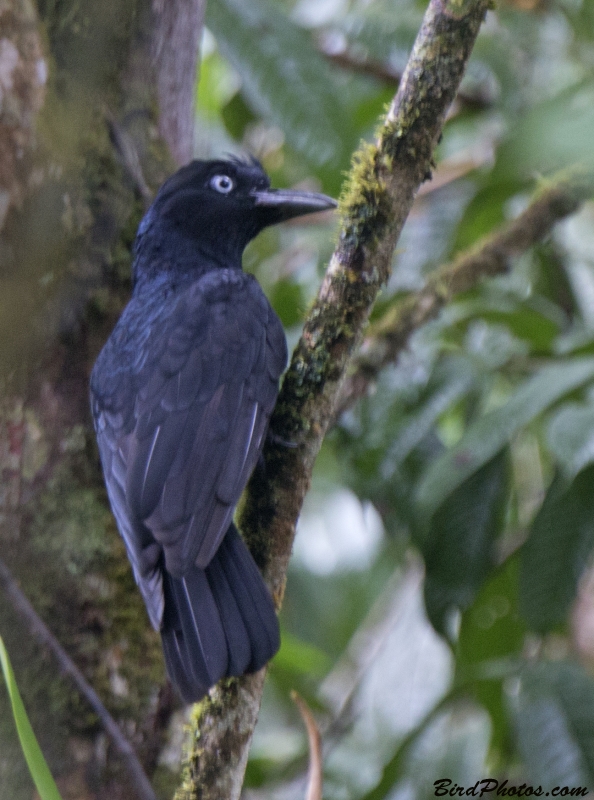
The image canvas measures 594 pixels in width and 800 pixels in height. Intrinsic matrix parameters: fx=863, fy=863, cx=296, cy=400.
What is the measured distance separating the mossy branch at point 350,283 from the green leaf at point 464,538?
2.06 ft

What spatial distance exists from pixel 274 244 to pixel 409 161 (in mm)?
1873

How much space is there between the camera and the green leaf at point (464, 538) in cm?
252

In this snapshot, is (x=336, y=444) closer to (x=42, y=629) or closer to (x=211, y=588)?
(x=211, y=588)

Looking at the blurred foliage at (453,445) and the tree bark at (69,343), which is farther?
the blurred foliage at (453,445)

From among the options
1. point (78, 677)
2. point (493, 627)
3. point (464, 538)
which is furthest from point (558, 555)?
point (78, 677)

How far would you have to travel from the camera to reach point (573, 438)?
6.74ft

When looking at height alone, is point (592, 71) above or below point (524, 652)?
above

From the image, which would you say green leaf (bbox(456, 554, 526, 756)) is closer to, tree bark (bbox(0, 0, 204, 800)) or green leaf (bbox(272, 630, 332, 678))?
green leaf (bbox(272, 630, 332, 678))

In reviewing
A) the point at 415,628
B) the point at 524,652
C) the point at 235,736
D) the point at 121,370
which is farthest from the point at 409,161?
the point at 415,628

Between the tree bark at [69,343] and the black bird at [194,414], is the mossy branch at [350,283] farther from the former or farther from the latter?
the tree bark at [69,343]

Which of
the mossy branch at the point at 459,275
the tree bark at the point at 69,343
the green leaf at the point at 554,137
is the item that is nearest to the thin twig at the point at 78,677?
the tree bark at the point at 69,343

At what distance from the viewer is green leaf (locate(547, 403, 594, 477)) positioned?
2.01 m

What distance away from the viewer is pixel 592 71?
347 centimetres

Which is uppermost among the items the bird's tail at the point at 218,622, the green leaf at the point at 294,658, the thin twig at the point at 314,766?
the bird's tail at the point at 218,622
